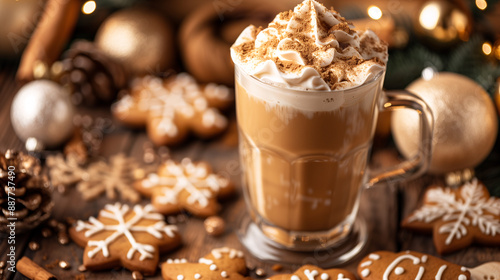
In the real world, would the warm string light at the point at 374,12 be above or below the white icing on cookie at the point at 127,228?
above

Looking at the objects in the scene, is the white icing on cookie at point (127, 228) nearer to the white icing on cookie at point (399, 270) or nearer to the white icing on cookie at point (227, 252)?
the white icing on cookie at point (227, 252)

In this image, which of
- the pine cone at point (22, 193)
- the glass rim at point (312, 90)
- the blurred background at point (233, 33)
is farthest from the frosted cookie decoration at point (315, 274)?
the blurred background at point (233, 33)

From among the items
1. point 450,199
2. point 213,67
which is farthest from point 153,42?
point 450,199

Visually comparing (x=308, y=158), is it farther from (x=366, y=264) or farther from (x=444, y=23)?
(x=444, y=23)

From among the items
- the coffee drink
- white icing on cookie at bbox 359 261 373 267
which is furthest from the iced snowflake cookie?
white icing on cookie at bbox 359 261 373 267

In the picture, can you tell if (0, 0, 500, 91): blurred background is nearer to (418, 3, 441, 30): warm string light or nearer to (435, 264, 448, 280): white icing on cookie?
(418, 3, 441, 30): warm string light

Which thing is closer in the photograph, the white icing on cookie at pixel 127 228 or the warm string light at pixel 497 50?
the white icing on cookie at pixel 127 228

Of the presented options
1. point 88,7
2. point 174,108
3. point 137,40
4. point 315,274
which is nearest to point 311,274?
point 315,274
